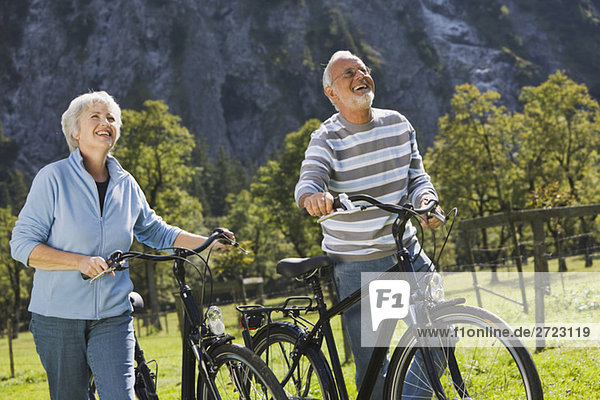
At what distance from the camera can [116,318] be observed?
3.32 metres

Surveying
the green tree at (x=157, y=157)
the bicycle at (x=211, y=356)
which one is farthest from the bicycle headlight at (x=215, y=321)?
the green tree at (x=157, y=157)

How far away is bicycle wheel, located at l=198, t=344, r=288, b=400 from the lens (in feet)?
9.85

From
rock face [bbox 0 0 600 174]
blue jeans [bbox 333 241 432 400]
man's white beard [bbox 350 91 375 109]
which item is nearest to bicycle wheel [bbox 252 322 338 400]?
blue jeans [bbox 333 241 432 400]

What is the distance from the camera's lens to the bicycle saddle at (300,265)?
339 cm

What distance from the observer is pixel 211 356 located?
330cm

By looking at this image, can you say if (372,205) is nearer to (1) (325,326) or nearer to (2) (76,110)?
(1) (325,326)

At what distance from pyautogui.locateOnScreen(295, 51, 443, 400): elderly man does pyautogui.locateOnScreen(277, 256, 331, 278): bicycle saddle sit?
0.18m

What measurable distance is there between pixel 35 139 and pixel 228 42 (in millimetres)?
44341

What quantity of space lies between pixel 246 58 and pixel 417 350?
130866 millimetres

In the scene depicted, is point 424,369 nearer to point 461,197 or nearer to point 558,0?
point 461,197

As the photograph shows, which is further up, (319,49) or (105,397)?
(319,49)

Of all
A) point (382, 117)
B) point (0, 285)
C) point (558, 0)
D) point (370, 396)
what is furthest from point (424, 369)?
point (558, 0)

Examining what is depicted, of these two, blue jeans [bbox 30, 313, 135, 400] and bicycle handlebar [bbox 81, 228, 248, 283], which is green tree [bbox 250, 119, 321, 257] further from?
blue jeans [bbox 30, 313, 135, 400]

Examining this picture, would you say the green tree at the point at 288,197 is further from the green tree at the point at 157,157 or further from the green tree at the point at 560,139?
the green tree at the point at 560,139
